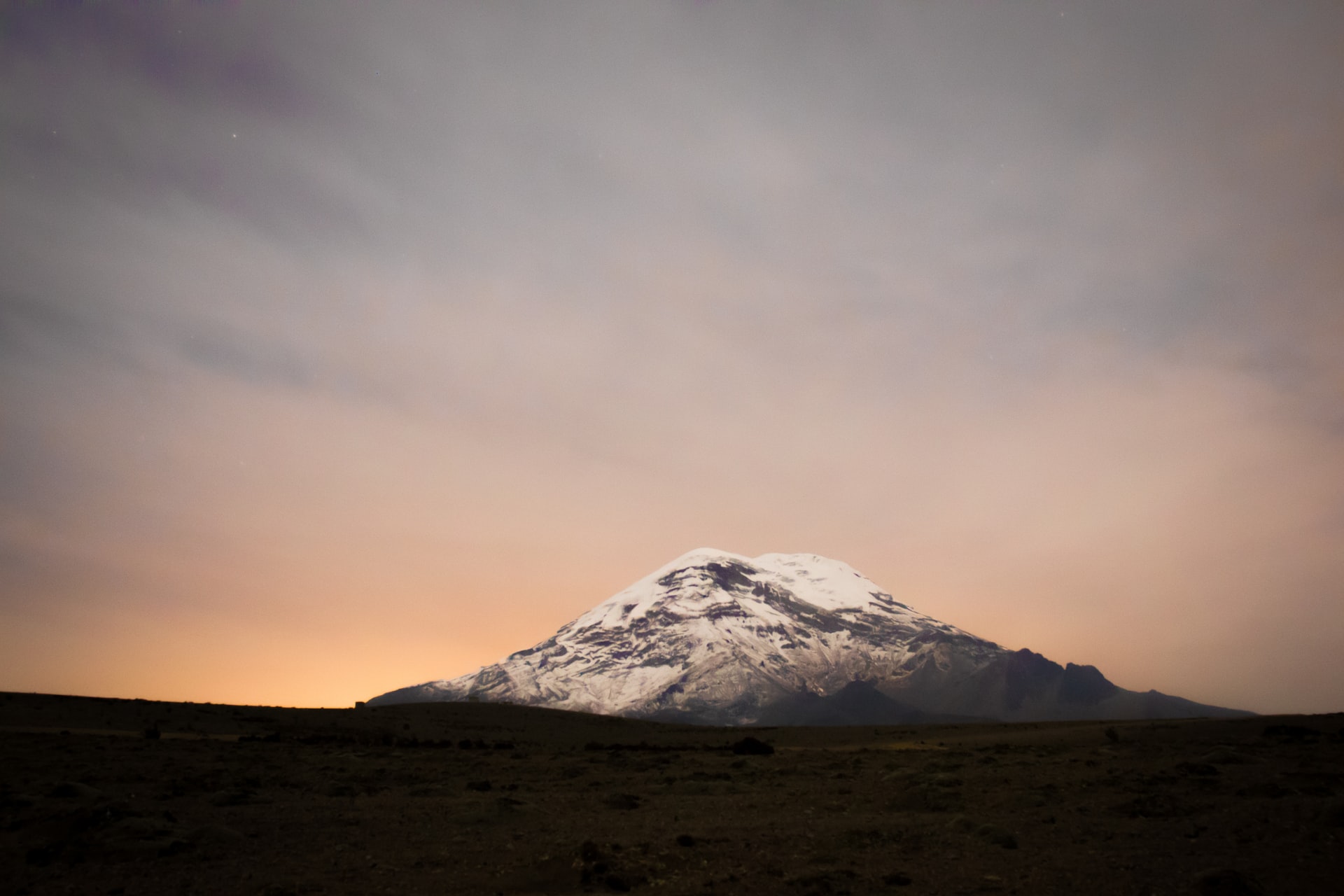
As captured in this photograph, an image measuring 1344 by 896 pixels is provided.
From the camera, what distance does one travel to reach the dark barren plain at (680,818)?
16.1 meters

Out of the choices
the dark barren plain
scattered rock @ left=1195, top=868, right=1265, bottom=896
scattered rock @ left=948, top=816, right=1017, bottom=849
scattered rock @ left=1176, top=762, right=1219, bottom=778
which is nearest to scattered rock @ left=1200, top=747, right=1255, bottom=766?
the dark barren plain

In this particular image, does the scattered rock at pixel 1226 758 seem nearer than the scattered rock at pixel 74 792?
No

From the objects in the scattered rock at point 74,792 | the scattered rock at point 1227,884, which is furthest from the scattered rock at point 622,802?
the scattered rock at point 1227,884

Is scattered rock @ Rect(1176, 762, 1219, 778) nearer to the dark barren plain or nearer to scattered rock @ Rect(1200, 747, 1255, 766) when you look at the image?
the dark barren plain

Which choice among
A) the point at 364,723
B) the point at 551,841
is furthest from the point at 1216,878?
the point at 364,723

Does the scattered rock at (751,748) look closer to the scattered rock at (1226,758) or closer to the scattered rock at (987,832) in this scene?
the scattered rock at (1226,758)

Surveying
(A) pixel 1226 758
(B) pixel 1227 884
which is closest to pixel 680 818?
(B) pixel 1227 884

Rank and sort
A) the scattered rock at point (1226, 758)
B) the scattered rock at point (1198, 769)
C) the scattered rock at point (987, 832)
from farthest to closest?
the scattered rock at point (1226, 758)
the scattered rock at point (1198, 769)
the scattered rock at point (987, 832)

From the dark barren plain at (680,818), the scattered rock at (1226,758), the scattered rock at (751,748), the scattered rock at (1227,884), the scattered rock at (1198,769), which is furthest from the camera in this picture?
the scattered rock at (751,748)

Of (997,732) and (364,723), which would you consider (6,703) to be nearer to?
(364,723)

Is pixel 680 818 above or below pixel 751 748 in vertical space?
above

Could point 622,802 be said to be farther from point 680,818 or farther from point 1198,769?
point 1198,769

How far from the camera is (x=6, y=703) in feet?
163

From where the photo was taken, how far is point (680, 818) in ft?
77.4
